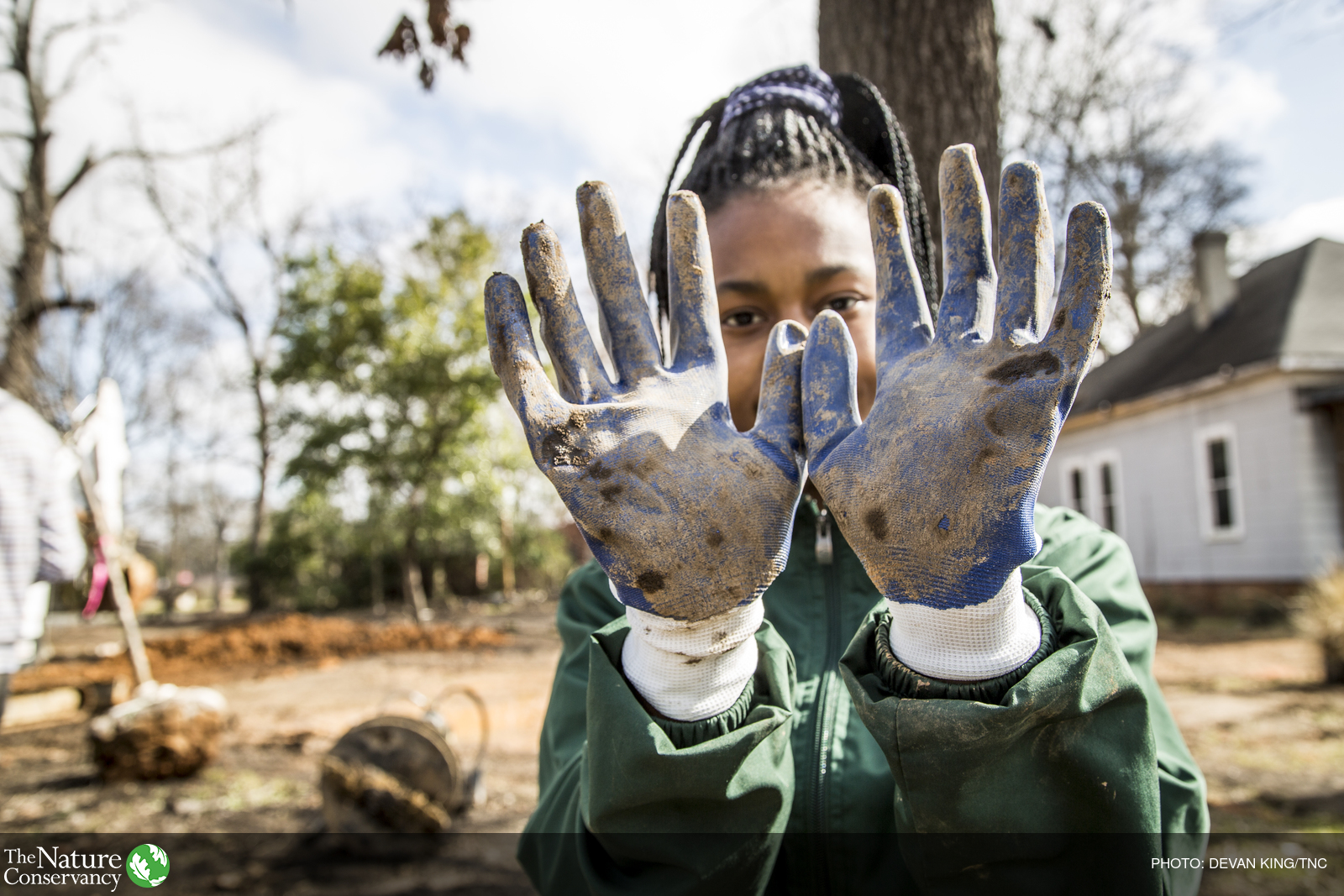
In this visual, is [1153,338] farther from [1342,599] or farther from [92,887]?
[92,887]

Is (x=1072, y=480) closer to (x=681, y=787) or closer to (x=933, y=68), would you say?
(x=933, y=68)

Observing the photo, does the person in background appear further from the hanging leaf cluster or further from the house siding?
the house siding

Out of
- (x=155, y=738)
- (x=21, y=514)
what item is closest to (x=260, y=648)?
(x=155, y=738)

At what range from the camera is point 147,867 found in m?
Answer: 3.04

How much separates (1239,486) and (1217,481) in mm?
621

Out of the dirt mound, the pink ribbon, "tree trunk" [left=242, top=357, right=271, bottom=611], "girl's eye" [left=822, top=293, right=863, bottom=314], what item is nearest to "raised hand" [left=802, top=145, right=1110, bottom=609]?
"girl's eye" [left=822, top=293, right=863, bottom=314]

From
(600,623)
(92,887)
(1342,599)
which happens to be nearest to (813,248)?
(600,623)

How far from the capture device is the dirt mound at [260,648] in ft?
28.5

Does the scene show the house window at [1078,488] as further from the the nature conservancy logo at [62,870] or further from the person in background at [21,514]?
the person in background at [21,514]

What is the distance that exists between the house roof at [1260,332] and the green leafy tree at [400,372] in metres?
10.5

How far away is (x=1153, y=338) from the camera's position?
1609 cm

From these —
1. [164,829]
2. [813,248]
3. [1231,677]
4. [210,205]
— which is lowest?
[1231,677]

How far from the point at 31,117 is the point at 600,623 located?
573 inches

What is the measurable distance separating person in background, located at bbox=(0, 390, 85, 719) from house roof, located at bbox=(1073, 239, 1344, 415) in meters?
13.2
